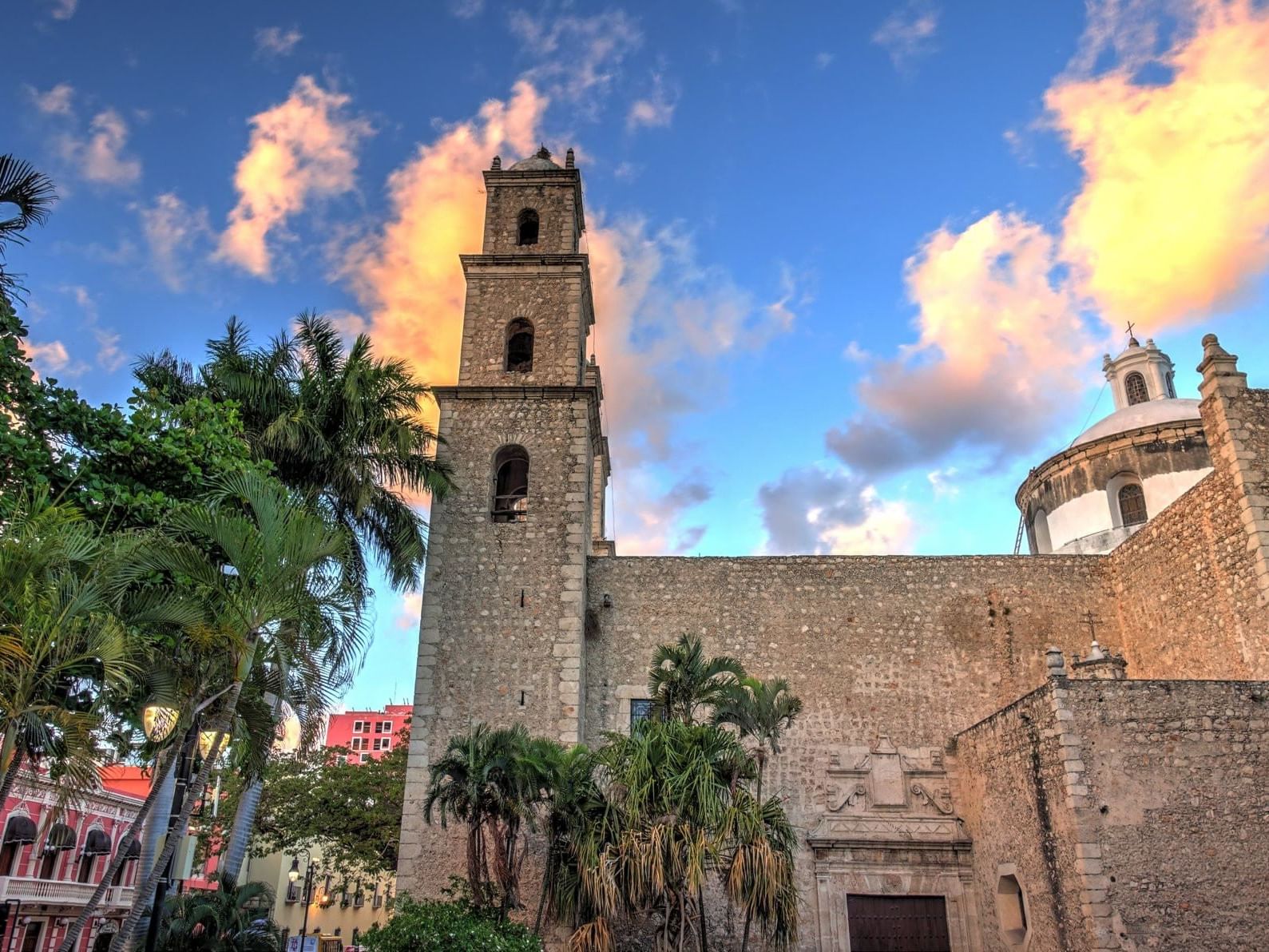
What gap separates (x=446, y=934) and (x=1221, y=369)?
13.2 metres

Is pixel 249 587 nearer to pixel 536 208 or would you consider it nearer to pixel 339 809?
pixel 536 208

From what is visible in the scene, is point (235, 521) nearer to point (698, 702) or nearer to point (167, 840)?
point (167, 840)

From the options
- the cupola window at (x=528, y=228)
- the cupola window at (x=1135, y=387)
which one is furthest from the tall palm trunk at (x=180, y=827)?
the cupola window at (x=1135, y=387)

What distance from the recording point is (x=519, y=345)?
19562mm

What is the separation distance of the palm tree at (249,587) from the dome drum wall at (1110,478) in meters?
17.2

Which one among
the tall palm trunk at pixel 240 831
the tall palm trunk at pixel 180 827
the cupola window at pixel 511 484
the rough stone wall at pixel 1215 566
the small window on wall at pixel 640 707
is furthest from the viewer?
the cupola window at pixel 511 484

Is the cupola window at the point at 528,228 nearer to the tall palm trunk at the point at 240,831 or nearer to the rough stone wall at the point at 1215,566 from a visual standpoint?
the tall palm trunk at the point at 240,831

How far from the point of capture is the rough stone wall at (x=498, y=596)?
15.7 metres

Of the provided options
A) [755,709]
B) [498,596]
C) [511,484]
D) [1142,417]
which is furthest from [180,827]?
[1142,417]

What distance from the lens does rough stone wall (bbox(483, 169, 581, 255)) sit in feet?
64.4

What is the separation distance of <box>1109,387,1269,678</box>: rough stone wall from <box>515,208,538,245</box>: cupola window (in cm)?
1264

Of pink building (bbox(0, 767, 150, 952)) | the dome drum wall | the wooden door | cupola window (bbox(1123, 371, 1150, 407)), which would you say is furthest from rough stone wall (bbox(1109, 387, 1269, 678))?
pink building (bbox(0, 767, 150, 952))

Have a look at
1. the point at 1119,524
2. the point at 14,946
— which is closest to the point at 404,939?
the point at 1119,524

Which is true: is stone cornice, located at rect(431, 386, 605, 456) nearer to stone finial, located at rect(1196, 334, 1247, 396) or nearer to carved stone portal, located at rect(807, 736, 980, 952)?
carved stone portal, located at rect(807, 736, 980, 952)
